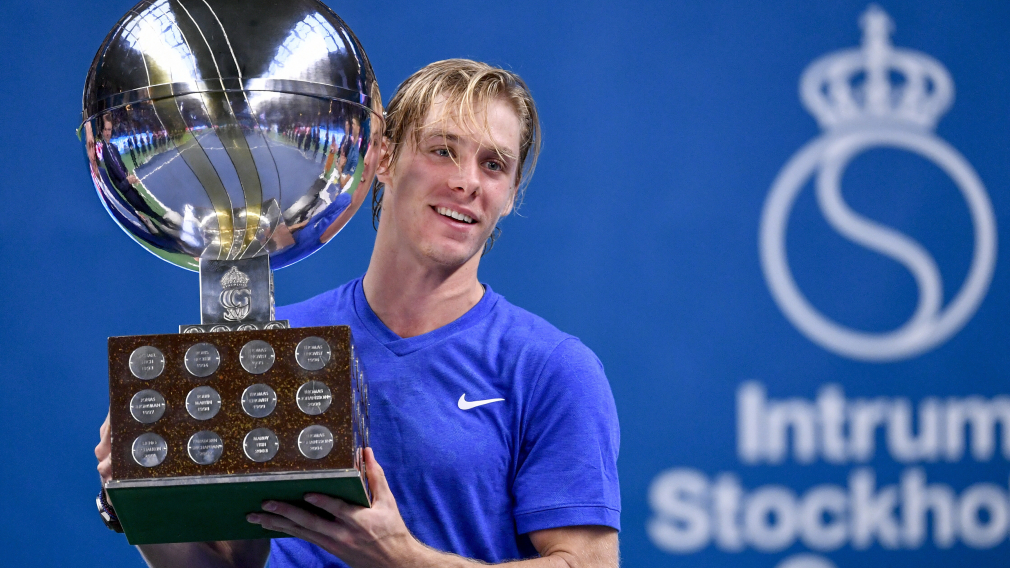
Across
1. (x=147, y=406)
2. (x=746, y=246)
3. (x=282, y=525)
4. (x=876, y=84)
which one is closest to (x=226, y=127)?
(x=147, y=406)

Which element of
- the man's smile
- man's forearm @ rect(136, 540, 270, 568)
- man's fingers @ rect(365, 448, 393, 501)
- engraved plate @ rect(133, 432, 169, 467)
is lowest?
man's forearm @ rect(136, 540, 270, 568)

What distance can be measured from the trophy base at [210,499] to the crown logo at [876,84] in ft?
5.06

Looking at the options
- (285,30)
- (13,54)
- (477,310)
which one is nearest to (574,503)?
(477,310)

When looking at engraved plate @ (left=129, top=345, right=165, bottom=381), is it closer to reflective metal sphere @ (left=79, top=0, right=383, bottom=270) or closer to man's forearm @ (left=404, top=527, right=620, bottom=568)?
reflective metal sphere @ (left=79, top=0, right=383, bottom=270)

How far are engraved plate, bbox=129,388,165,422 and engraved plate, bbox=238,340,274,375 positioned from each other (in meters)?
Result: 0.07

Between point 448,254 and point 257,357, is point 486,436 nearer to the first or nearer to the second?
point 448,254

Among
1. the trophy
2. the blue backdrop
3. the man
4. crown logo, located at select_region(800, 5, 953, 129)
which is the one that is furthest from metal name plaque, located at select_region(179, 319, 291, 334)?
crown logo, located at select_region(800, 5, 953, 129)

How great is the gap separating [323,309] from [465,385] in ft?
0.71

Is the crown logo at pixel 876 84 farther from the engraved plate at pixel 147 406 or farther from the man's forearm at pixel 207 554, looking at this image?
the engraved plate at pixel 147 406

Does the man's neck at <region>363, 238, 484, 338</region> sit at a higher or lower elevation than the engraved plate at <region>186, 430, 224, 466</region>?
higher

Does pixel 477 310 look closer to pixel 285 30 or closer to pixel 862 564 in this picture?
pixel 285 30

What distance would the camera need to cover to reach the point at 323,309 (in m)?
1.21

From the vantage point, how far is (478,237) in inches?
44.9

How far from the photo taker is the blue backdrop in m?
1.96
